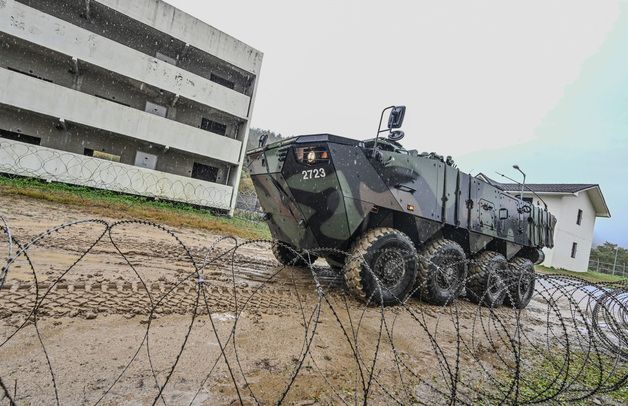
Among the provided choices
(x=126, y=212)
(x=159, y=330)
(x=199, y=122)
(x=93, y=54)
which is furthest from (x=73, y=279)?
(x=199, y=122)

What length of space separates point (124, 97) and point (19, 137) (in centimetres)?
435

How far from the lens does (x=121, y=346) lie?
2.74 m

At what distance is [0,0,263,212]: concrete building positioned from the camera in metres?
13.0

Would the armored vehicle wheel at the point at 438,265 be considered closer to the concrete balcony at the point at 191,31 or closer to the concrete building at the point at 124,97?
the concrete building at the point at 124,97

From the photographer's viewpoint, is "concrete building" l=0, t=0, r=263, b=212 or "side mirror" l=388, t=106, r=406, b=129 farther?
"concrete building" l=0, t=0, r=263, b=212

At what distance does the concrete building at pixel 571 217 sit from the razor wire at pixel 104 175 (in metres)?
18.8

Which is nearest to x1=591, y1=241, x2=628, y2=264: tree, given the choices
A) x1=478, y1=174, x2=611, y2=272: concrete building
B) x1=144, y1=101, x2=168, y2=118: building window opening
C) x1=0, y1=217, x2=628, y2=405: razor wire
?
x1=478, y1=174, x2=611, y2=272: concrete building

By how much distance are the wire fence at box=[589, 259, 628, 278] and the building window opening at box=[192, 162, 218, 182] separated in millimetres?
32603

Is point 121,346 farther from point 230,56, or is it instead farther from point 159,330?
point 230,56

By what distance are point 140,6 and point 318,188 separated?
15.3 metres

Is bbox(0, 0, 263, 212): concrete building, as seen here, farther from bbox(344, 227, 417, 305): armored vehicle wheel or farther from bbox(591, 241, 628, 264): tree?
bbox(591, 241, 628, 264): tree

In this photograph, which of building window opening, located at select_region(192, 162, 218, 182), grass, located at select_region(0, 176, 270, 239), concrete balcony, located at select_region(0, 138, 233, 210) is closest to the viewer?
grass, located at select_region(0, 176, 270, 239)

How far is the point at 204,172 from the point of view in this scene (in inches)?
699

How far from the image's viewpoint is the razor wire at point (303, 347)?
2189 mm
